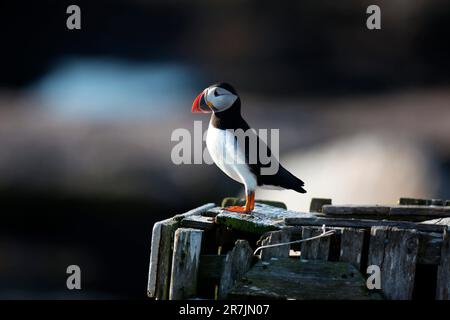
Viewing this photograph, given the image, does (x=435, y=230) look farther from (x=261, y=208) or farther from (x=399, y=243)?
(x=261, y=208)

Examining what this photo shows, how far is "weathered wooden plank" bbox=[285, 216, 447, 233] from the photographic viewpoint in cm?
645

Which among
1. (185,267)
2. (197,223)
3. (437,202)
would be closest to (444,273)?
(185,267)

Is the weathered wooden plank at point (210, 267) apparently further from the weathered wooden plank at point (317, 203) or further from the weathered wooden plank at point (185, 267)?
the weathered wooden plank at point (317, 203)

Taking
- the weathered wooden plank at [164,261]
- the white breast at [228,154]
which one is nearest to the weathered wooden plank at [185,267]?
the weathered wooden plank at [164,261]

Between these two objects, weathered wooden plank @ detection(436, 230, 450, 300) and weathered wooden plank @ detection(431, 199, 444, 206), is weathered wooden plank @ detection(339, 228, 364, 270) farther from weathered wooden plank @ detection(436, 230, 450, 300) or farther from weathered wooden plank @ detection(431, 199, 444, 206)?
weathered wooden plank @ detection(431, 199, 444, 206)

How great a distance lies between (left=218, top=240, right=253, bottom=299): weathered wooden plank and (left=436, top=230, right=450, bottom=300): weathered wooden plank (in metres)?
1.48

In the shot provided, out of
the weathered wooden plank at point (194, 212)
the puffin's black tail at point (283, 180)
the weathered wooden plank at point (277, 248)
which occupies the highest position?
the puffin's black tail at point (283, 180)

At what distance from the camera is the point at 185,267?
22.2 ft

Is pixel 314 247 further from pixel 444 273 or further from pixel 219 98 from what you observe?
pixel 219 98

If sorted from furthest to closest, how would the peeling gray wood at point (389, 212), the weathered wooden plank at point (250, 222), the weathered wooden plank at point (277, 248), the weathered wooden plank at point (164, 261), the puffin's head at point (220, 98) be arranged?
the puffin's head at point (220, 98)
the peeling gray wood at point (389, 212)
the weathered wooden plank at point (250, 222)
the weathered wooden plank at point (164, 261)
the weathered wooden plank at point (277, 248)

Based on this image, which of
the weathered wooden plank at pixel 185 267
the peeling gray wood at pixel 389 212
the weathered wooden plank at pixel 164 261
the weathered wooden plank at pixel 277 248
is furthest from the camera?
the peeling gray wood at pixel 389 212

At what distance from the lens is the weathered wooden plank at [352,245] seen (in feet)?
21.0

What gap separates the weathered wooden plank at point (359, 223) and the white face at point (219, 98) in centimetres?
157

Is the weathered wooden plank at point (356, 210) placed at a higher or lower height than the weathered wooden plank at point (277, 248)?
higher
